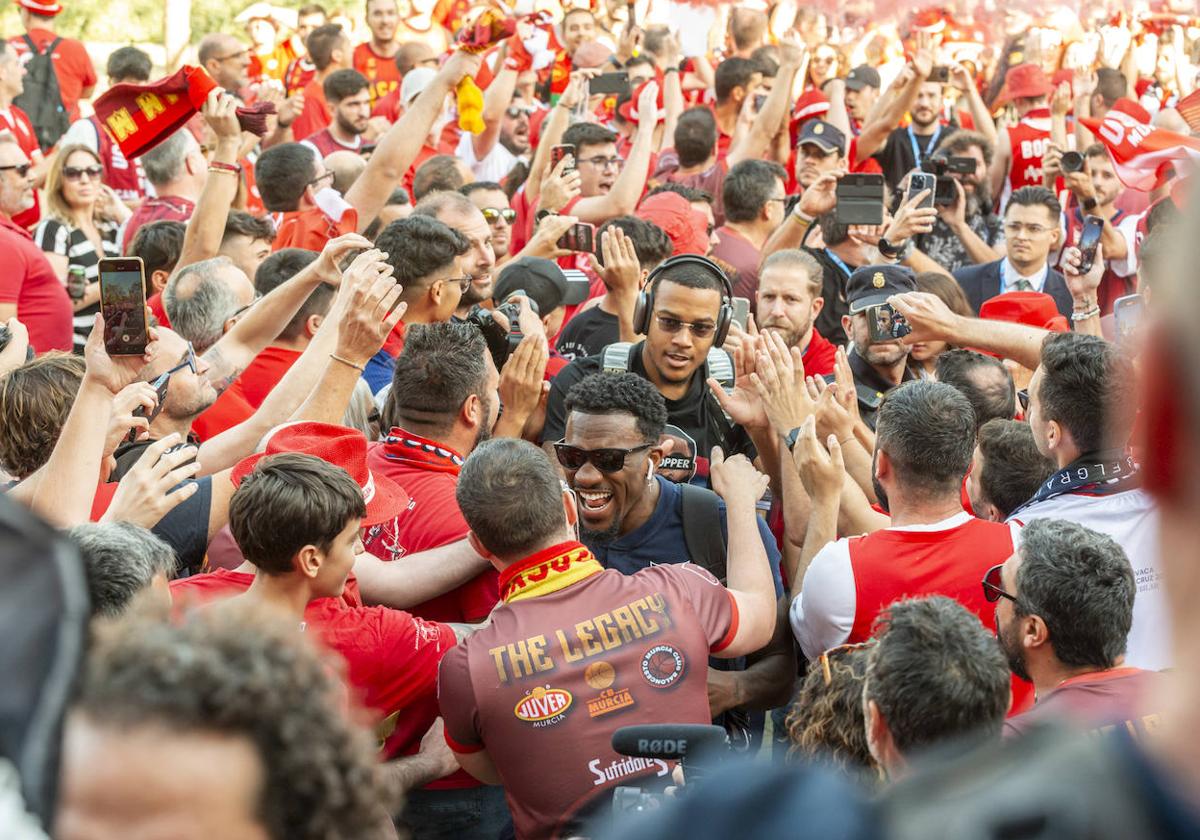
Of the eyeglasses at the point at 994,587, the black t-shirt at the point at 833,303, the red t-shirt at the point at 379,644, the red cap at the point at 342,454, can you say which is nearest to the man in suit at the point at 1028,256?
the black t-shirt at the point at 833,303

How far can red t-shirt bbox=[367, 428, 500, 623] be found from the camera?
3.86 m

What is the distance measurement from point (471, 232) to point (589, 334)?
0.73 m

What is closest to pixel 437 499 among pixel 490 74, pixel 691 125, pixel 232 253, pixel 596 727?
pixel 596 727

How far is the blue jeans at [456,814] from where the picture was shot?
145 inches

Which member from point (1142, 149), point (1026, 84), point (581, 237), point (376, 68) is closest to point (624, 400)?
point (581, 237)

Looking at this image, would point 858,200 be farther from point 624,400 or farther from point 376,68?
point 376,68

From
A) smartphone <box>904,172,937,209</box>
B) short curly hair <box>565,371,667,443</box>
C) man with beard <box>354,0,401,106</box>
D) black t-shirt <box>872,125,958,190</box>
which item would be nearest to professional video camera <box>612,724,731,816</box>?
short curly hair <box>565,371,667,443</box>

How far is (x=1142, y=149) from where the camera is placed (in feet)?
21.3

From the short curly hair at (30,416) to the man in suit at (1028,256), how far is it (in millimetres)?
5207

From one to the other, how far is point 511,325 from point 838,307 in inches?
98.9

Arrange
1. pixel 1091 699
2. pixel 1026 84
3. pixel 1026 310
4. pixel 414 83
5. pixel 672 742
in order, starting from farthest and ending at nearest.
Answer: pixel 1026 84
pixel 414 83
pixel 1026 310
pixel 1091 699
pixel 672 742

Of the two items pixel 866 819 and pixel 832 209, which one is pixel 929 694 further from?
pixel 832 209

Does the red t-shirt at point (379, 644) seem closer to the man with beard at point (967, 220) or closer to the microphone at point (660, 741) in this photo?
the microphone at point (660, 741)

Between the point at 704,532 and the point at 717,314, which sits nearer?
the point at 704,532
